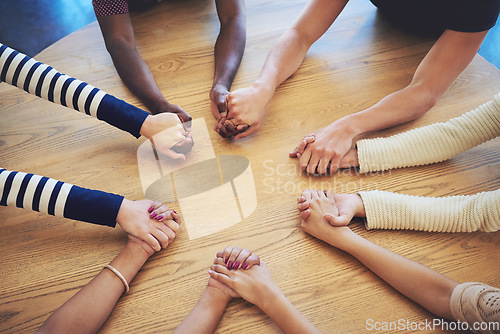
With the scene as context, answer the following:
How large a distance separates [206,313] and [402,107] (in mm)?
615

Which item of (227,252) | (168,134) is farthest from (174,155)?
(227,252)

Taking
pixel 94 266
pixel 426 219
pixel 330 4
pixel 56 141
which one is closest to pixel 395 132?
pixel 426 219

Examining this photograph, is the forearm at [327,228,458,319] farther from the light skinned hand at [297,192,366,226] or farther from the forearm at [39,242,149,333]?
the forearm at [39,242,149,333]

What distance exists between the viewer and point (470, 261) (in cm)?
65

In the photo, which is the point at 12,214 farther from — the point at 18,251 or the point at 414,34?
the point at 414,34

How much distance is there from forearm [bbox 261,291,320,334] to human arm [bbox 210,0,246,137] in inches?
18.5

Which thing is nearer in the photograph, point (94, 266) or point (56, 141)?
point (94, 266)

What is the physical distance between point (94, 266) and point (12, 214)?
0.82 ft

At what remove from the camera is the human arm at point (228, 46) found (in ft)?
3.02

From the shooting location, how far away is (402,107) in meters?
0.81

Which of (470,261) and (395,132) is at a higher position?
(395,132)

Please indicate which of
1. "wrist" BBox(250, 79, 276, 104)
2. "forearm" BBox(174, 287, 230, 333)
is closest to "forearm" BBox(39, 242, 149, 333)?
"forearm" BBox(174, 287, 230, 333)

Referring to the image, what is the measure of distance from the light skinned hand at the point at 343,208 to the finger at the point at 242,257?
0.43ft

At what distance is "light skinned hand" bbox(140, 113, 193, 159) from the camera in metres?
0.80
